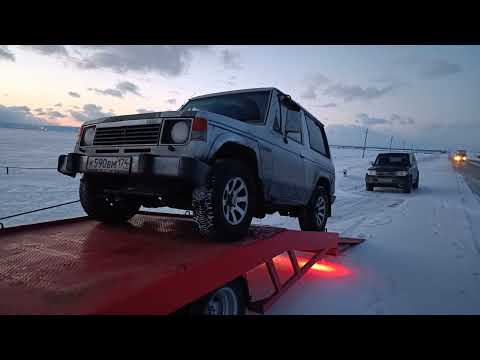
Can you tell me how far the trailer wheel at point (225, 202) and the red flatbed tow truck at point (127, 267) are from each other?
0.49 ft

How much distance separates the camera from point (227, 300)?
2.46 meters

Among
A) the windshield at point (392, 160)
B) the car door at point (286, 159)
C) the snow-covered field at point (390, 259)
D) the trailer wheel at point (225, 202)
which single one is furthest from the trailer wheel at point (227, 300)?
the windshield at point (392, 160)

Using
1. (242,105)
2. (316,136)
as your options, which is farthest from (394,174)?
(242,105)

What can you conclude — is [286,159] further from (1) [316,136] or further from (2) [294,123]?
(1) [316,136]

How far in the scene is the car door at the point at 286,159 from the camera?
140 inches

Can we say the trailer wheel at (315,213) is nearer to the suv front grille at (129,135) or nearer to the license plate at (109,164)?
the suv front grille at (129,135)

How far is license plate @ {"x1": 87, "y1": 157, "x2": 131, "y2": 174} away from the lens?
258 centimetres

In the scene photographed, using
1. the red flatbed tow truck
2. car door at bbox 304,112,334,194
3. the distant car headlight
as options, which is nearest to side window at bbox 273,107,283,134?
car door at bbox 304,112,334,194

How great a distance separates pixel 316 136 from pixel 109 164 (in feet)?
11.6

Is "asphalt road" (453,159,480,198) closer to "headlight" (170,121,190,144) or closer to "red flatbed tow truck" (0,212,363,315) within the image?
"red flatbed tow truck" (0,212,363,315)

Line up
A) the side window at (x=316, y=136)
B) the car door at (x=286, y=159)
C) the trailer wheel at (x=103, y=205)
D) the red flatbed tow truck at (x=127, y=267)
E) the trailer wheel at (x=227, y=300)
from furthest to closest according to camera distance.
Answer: the side window at (x=316, y=136) → the car door at (x=286, y=159) → the trailer wheel at (x=103, y=205) → the trailer wheel at (x=227, y=300) → the red flatbed tow truck at (x=127, y=267)
